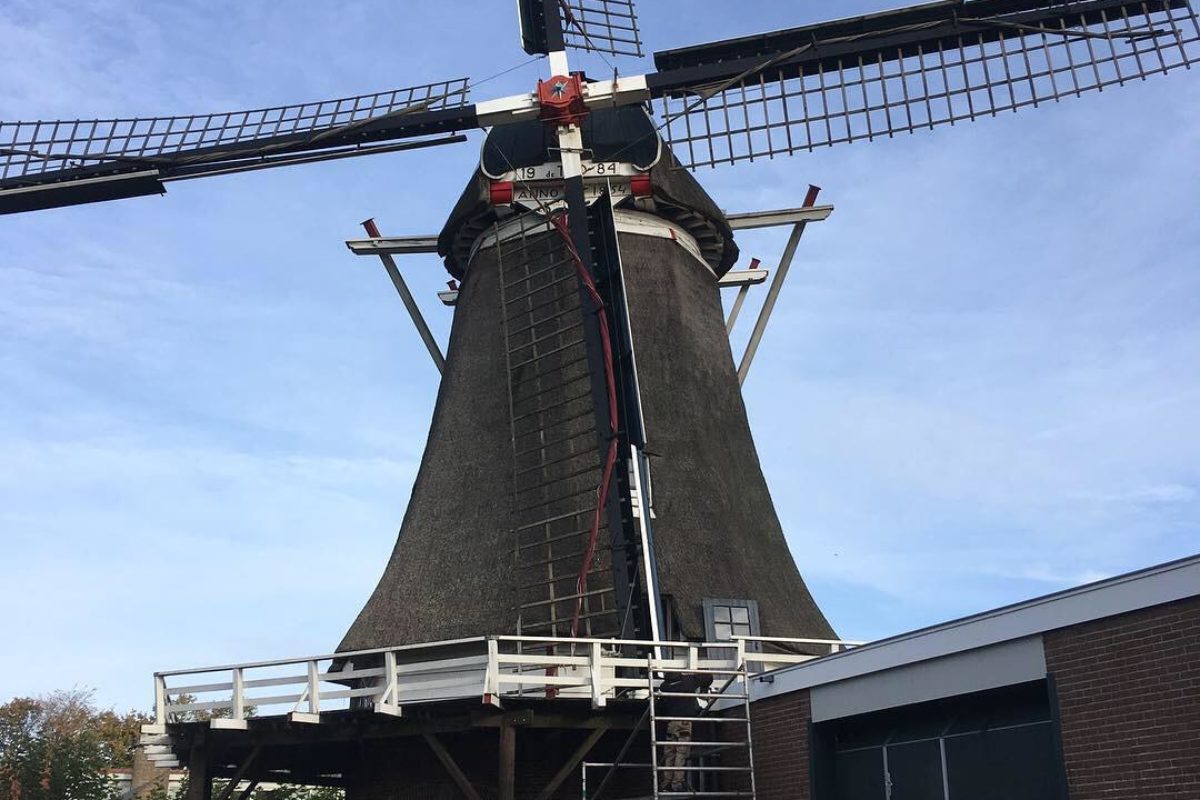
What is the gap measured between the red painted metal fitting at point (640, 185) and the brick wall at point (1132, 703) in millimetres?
8861

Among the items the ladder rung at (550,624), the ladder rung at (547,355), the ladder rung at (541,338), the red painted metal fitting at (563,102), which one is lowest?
the ladder rung at (550,624)

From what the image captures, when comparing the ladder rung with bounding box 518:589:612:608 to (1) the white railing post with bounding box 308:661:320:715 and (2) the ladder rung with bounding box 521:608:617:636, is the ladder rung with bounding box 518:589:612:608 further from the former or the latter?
(1) the white railing post with bounding box 308:661:320:715

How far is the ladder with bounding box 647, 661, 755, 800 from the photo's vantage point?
12125mm

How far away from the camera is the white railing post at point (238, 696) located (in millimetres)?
13078

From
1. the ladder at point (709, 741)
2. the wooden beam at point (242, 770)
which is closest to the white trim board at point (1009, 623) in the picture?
the ladder at point (709, 741)

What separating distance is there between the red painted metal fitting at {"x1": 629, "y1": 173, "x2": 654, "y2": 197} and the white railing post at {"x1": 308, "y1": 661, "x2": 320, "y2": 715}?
7049mm

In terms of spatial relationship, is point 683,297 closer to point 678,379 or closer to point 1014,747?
point 678,379

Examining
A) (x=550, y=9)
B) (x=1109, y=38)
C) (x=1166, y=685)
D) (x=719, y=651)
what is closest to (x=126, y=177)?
(x=550, y=9)

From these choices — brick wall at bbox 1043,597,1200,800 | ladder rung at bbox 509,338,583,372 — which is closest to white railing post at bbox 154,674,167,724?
ladder rung at bbox 509,338,583,372

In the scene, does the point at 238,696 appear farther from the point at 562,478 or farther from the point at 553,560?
the point at 562,478

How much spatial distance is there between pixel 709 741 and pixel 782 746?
103 cm

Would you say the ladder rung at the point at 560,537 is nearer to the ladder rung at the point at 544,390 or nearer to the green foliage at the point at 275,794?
the ladder rung at the point at 544,390

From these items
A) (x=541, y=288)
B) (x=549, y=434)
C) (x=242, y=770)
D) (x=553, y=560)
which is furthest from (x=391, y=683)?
(x=541, y=288)

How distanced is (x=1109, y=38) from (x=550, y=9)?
690 centimetres
